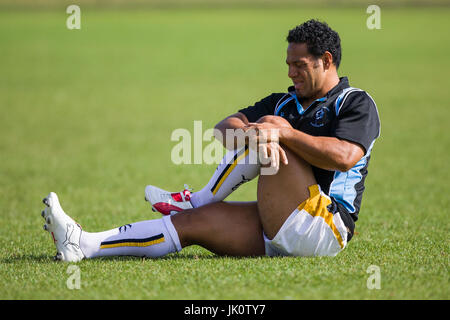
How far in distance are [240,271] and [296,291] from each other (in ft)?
2.28

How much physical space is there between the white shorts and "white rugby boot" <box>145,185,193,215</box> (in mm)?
944

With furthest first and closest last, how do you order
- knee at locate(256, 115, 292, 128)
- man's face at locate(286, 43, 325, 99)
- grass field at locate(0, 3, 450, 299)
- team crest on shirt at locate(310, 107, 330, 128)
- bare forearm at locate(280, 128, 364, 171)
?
man's face at locate(286, 43, 325, 99)
team crest on shirt at locate(310, 107, 330, 128)
knee at locate(256, 115, 292, 128)
bare forearm at locate(280, 128, 364, 171)
grass field at locate(0, 3, 450, 299)

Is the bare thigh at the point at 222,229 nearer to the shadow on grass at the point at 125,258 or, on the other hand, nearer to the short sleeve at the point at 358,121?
the shadow on grass at the point at 125,258

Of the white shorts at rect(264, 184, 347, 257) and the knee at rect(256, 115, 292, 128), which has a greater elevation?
the knee at rect(256, 115, 292, 128)

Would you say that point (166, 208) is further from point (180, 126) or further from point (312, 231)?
point (180, 126)

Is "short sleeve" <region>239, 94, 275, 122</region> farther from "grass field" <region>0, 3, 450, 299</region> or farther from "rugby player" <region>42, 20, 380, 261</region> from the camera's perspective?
"grass field" <region>0, 3, 450, 299</region>

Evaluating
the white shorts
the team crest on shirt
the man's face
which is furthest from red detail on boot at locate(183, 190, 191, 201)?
the man's face

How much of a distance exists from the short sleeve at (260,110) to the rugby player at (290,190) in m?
0.08

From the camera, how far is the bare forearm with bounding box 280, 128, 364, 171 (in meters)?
5.79

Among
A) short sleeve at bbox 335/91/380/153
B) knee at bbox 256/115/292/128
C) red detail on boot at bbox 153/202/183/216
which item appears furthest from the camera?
red detail on boot at bbox 153/202/183/216

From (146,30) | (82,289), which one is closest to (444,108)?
(82,289)

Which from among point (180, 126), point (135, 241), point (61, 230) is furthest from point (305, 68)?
point (180, 126)

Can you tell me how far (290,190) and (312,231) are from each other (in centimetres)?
42

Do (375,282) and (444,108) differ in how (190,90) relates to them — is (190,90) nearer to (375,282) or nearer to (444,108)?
(444,108)
